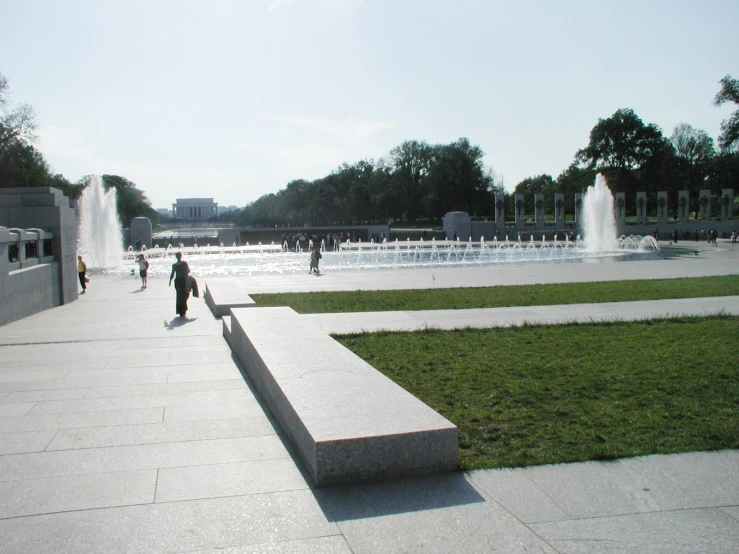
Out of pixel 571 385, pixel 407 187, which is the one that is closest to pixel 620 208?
pixel 407 187

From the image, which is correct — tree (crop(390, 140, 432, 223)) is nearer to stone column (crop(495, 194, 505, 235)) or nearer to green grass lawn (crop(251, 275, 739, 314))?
stone column (crop(495, 194, 505, 235))

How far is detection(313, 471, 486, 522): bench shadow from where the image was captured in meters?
3.94

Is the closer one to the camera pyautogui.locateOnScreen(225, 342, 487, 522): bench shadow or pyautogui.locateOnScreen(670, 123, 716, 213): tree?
pyautogui.locateOnScreen(225, 342, 487, 522): bench shadow

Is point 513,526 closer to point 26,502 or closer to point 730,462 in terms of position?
point 730,462

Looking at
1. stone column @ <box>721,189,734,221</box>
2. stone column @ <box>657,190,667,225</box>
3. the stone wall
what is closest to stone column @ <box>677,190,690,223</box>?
stone column @ <box>657,190,667,225</box>

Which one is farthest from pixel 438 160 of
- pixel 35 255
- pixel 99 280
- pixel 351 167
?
pixel 35 255

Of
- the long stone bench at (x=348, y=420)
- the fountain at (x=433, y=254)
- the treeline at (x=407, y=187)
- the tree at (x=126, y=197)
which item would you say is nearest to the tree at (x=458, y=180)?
the treeline at (x=407, y=187)

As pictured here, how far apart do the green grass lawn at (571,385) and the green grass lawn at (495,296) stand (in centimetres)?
381

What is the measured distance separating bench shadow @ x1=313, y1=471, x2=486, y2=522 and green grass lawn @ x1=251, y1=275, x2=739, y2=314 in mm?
9522

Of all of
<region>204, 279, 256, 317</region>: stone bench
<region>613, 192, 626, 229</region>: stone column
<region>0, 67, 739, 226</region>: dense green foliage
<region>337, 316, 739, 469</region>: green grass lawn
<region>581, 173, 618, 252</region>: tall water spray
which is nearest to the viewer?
A: <region>337, 316, 739, 469</region>: green grass lawn

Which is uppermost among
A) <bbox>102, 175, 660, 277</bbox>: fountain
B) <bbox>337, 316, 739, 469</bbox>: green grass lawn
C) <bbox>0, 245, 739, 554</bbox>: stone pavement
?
<bbox>102, 175, 660, 277</bbox>: fountain

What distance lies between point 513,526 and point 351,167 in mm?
102332

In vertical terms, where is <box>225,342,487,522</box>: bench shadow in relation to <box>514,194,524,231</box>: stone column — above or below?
below

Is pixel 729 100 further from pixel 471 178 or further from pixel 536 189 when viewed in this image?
pixel 536 189
